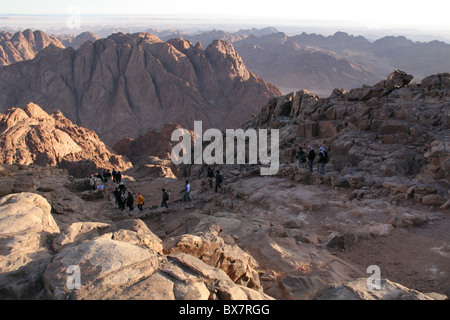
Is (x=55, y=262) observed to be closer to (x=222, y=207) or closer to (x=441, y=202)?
(x=222, y=207)

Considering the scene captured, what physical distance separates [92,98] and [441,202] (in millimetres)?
70299

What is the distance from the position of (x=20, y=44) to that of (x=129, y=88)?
63386 millimetres

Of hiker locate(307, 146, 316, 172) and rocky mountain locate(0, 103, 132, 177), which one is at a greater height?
hiker locate(307, 146, 316, 172)

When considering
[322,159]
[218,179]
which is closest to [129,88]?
[218,179]

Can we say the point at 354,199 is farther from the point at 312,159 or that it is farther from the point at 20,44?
the point at 20,44

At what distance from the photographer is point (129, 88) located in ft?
233

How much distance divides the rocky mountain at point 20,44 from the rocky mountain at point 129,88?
107ft

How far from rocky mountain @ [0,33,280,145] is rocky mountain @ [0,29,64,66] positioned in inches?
1280

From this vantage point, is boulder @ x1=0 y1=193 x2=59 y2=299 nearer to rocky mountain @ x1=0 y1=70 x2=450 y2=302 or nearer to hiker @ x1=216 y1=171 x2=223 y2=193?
rocky mountain @ x1=0 y1=70 x2=450 y2=302

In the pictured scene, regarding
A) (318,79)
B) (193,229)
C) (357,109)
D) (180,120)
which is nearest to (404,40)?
(318,79)

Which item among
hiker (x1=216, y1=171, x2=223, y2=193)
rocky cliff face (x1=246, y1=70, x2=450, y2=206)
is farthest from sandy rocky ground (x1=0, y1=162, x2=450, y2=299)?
rocky cliff face (x1=246, y1=70, x2=450, y2=206)

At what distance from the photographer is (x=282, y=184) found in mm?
13641

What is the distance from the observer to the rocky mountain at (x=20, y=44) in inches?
3986

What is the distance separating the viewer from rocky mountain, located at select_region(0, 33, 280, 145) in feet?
221
